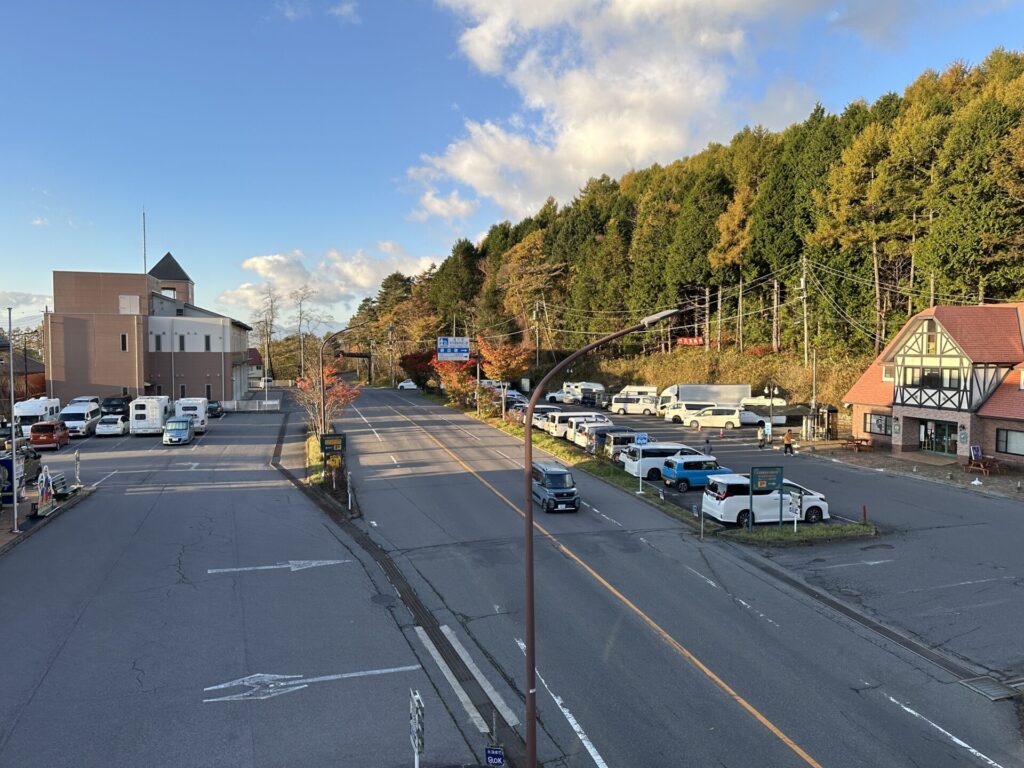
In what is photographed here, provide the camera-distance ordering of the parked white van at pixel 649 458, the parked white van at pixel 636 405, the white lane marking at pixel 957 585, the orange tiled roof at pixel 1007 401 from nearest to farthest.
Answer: the white lane marking at pixel 957 585, the parked white van at pixel 649 458, the orange tiled roof at pixel 1007 401, the parked white van at pixel 636 405

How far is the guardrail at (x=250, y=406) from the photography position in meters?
55.8

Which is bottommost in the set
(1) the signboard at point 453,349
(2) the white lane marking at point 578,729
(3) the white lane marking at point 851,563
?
(2) the white lane marking at point 578,729

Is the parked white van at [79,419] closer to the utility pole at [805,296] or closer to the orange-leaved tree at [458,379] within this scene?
the orange-leaved tree at [458,379]

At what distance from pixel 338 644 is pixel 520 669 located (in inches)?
133

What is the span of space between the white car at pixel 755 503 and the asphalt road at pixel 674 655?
1.68m

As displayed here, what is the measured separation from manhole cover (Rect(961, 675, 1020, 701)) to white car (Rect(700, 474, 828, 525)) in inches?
349

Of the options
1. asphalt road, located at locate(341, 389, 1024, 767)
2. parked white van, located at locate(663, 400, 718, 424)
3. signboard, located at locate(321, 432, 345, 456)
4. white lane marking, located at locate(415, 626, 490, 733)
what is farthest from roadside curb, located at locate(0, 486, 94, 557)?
parked white van, located at locate(663, 400, 718, 424)

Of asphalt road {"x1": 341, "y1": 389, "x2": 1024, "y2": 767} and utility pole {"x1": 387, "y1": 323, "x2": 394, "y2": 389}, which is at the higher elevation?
utility pole {"x1": 387, "y1": 323, "x2": 394, "y2": 389}

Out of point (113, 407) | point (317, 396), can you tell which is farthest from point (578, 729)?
point (113, 407)

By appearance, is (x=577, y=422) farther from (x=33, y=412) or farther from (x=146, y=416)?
(x=33, y=412)

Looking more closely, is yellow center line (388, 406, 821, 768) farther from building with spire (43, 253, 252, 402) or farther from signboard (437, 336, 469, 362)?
building with spire (43, 253, 252, 402)

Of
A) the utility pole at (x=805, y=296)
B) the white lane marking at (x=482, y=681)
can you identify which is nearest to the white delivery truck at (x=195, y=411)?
the white lane marking at (x=482, y=681)

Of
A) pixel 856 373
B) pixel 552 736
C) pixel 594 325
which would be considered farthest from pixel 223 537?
pixel 594 325

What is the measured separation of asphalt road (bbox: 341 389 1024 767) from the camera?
865 centimetres
